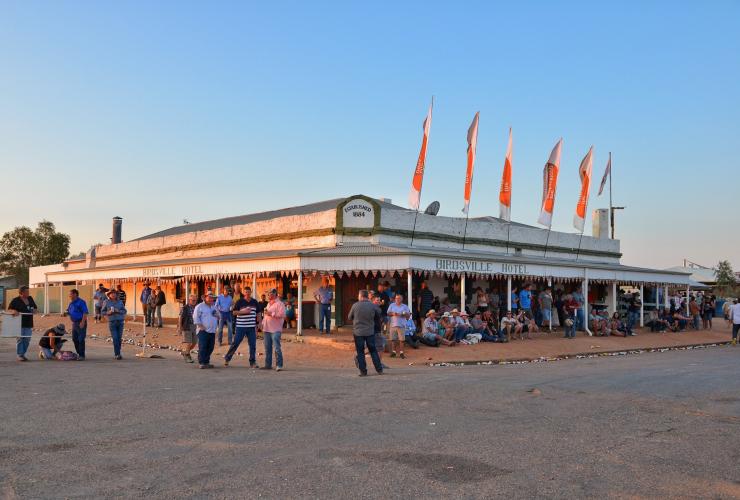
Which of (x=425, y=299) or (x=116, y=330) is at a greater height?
(x=425, y=299)

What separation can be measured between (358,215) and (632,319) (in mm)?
11998

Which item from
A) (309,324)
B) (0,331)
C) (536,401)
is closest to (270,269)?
(309,324)

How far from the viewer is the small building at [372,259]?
21.5 m

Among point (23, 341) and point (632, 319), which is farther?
point (632, 319)

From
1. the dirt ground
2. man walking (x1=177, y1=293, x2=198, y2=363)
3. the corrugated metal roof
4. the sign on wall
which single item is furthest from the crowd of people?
the corrugated metal roof

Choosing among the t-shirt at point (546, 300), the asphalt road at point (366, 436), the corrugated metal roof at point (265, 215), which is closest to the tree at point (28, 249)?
the corrugated metal roof at point (265, 215)

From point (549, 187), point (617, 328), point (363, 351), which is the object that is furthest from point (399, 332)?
point (549, 187)

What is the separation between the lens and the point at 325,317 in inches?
870

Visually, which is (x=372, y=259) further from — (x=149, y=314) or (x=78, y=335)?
(x=149, y=314)

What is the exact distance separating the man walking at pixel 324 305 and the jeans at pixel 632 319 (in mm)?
11720

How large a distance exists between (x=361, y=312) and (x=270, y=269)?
8.95m

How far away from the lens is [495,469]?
21.1ft

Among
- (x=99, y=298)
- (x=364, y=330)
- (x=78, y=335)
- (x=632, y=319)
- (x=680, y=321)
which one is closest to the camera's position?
(x=364, y=330)

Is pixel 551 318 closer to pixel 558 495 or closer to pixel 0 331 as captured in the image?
pixel 0 331
